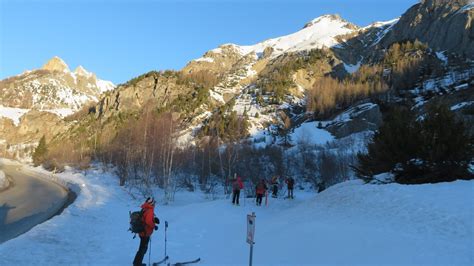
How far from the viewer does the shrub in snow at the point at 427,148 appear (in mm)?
15523

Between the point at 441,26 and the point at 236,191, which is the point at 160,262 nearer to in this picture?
the point at 236,191

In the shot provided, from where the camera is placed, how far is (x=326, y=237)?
434 inches

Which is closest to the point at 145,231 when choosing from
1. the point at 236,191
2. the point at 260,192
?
the point at 236,191

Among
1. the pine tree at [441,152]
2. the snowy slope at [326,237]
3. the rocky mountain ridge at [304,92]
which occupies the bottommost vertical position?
the snowy slope at [326,237]

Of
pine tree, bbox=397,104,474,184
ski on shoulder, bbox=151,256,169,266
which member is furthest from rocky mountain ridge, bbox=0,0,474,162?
ski on shoulder, bbox=151,256,169,266

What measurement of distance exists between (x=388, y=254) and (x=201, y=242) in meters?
6.86

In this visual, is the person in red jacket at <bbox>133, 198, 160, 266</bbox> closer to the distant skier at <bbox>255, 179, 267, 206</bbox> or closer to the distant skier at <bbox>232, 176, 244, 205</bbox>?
the distant skier at <bbox>232, 176, 244, 205</bbox>

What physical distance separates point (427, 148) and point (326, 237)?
291 inches

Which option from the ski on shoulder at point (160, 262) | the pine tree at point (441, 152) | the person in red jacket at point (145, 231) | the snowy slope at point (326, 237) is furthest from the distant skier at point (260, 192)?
the person in red jacket at point (145, 231)

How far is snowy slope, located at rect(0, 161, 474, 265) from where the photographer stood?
9141 mm

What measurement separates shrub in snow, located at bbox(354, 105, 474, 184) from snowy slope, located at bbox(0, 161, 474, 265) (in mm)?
2109

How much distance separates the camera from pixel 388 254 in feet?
29.1

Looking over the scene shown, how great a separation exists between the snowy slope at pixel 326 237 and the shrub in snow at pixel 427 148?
2109 mm

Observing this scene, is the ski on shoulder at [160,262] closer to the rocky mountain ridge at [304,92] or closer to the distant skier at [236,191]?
the distant skier at [236,191]
